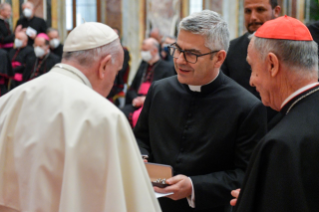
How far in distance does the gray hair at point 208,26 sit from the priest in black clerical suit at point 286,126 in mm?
528

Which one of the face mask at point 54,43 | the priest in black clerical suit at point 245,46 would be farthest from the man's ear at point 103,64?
the face mask at point 54,43

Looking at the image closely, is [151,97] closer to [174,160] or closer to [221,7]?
[174,160]

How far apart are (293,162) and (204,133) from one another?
3.08 ft

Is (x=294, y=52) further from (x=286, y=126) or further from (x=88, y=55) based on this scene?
(x=88, y=55)

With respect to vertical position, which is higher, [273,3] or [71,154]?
[273,3]

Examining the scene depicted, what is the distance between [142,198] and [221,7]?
10.8m

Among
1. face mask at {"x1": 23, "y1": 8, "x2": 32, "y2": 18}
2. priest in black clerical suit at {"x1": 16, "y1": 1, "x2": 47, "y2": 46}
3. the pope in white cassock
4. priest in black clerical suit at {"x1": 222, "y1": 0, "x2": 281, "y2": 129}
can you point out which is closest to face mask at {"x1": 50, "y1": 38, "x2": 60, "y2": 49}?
priest in black clerical suit at {"x1": 16, "y1": 1, "x2": 47, "y2": 46}

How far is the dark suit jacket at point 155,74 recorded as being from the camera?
7.73 metres

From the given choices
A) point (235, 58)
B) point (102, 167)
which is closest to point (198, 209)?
point (102, 167)

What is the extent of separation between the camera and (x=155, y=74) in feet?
26.2

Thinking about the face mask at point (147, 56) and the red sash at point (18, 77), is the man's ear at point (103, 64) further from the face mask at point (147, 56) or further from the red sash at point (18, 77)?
the face mask at point (147, 56)

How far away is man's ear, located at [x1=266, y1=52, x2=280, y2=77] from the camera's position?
1.83m

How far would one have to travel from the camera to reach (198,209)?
2473 mm

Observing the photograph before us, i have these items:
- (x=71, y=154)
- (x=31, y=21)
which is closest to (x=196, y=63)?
(x=71, y=154)
